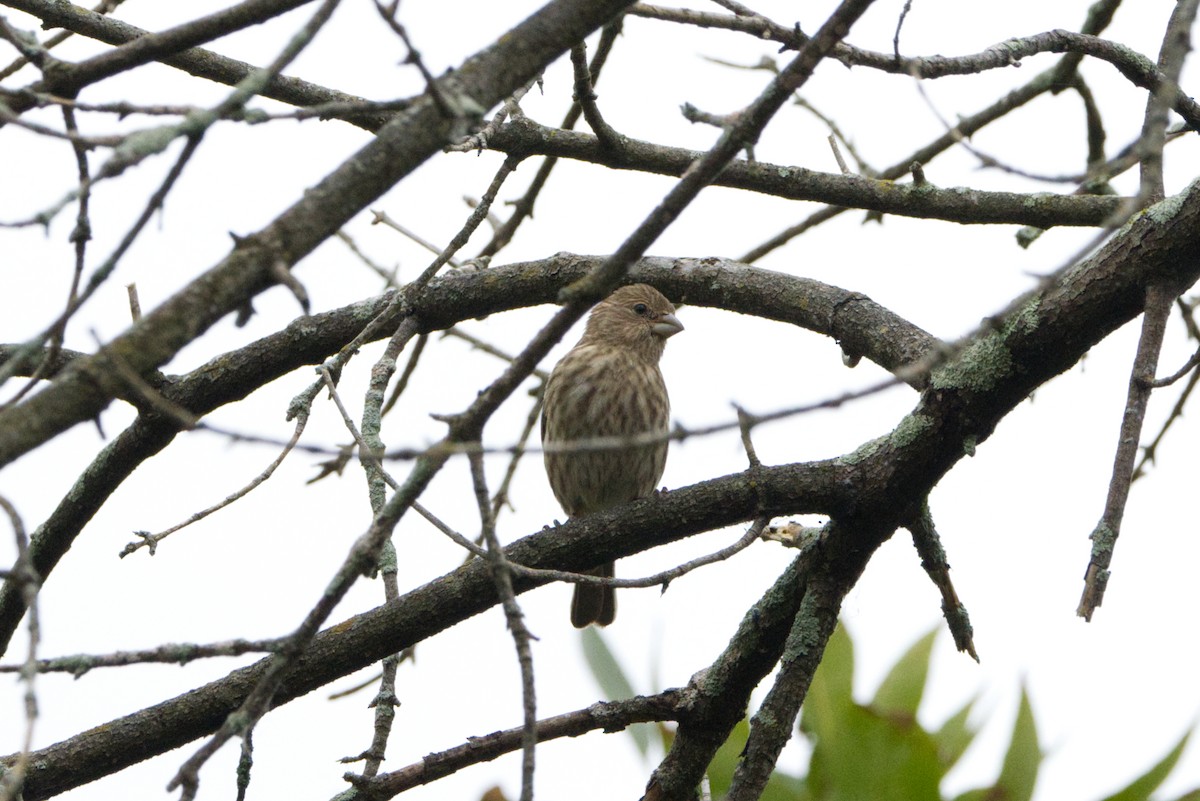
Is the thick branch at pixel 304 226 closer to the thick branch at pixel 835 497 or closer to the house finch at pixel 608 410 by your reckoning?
the thick branch at pixel 835 497

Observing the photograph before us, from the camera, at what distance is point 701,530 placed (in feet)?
12.9

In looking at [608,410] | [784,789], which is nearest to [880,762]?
[784,789]

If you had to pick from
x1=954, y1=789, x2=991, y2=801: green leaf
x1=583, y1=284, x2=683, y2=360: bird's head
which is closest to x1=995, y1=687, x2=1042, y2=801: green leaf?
x1=954, y1=789, x2=991, y2=801: green leaf

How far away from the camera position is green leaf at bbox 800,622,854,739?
10.6ft

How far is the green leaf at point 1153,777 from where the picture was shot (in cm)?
271

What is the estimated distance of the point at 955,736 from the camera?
3.07m

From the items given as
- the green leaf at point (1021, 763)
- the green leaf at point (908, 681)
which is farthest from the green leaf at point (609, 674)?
the green leaf at point (1021, 763)

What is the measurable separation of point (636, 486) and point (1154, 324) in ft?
13.8

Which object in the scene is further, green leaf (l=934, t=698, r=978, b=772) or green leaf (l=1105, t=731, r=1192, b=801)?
green leaf (l=934, t=698, r=978, b=772)

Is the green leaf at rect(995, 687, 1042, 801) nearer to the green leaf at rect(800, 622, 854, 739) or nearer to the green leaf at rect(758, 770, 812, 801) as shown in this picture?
the green leaf at rect(800, 622, 854, 739)

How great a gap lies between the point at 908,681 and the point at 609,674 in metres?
1.32

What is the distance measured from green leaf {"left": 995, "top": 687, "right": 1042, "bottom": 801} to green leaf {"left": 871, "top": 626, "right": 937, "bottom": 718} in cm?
32

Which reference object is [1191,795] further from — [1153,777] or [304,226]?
[304,226]

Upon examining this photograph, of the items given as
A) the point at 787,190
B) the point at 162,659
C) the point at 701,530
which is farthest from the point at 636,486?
the point at 162,659
